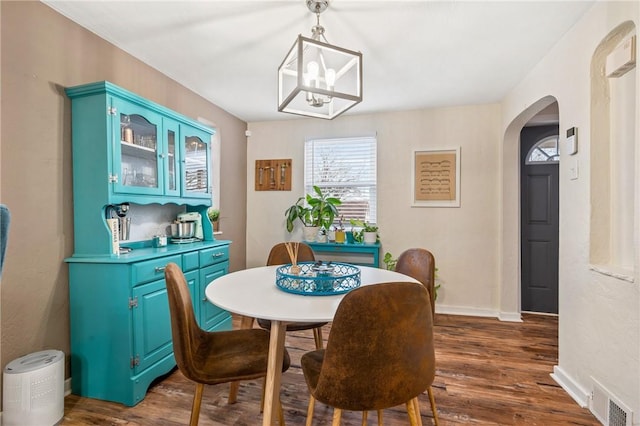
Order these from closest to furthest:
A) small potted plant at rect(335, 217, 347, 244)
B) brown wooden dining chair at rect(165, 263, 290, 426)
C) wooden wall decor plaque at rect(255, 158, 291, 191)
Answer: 1. brown wooden dining chair at rect(165, 263, 290, 426)
2. small potted plant at rect(335, 217, 347, 244)
3. wooden wall decor plaque at rect(255, 158, 291, 191)

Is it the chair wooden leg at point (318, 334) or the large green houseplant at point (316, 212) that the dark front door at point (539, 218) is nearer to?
the large green houseplant at point (316, 212)

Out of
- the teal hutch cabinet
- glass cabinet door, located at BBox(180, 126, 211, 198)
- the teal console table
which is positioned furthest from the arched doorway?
the teal hutch cabinet

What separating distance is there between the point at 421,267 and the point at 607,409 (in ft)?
4.11

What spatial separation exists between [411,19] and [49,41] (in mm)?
2339

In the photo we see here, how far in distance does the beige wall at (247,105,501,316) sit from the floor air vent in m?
1.77

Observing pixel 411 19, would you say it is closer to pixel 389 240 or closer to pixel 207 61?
pixel 207 61

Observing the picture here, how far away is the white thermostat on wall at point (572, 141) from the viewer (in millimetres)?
1984

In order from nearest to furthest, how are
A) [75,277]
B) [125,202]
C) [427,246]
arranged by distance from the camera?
[75,277] < [125,202] < [427,246]

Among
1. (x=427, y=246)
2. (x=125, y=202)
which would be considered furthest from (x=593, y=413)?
(x=125, y=202)

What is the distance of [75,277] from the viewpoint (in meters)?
Answer: 1.96

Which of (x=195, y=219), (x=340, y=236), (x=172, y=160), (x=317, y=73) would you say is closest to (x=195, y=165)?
(x=172, y=160)

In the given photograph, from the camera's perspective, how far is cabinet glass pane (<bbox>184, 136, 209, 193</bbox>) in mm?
2740

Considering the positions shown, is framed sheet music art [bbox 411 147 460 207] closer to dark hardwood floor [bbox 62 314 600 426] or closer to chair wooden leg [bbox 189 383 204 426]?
dark hardwood floor [bbox 62 314 600 426]

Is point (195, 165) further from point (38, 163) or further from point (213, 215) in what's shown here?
point (38, 163)
